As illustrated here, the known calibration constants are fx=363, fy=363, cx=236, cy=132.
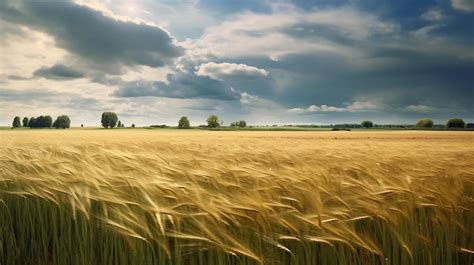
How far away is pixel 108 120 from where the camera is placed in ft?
232

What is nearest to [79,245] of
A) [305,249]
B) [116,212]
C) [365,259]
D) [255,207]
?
[116,212]

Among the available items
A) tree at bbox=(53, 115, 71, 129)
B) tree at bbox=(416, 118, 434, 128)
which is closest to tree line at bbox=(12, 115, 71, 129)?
tree at bbox=(53, 115, 71, 129)

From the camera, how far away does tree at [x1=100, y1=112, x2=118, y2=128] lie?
2778 inches

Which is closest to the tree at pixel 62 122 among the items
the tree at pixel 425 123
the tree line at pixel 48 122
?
the tree line at pixel 48 122

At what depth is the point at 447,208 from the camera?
2.12 meters

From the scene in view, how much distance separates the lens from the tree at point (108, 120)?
7056 centimetres

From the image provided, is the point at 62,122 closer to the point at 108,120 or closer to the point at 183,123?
the point at 108,120

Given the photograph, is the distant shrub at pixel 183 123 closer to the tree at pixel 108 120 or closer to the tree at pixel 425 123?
the tree at pixel 108 120

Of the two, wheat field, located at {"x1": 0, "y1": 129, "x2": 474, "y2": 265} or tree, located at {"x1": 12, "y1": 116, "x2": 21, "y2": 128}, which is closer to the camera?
wheat field, located at {"x1": 0, "y1": 129, "x2": 474, "y2": 265}

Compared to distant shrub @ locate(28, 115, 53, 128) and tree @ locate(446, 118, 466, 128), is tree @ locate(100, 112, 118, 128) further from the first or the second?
tree @ locate(446, 118, 466, 128)

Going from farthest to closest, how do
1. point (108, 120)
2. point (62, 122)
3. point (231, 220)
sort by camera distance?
point (62, 122) < point (108, 120) < point (231, 220)

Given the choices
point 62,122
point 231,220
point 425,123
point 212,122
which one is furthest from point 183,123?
point 231,220

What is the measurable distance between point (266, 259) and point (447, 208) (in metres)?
1.22

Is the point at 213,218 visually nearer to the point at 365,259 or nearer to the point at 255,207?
the point at 255,207
